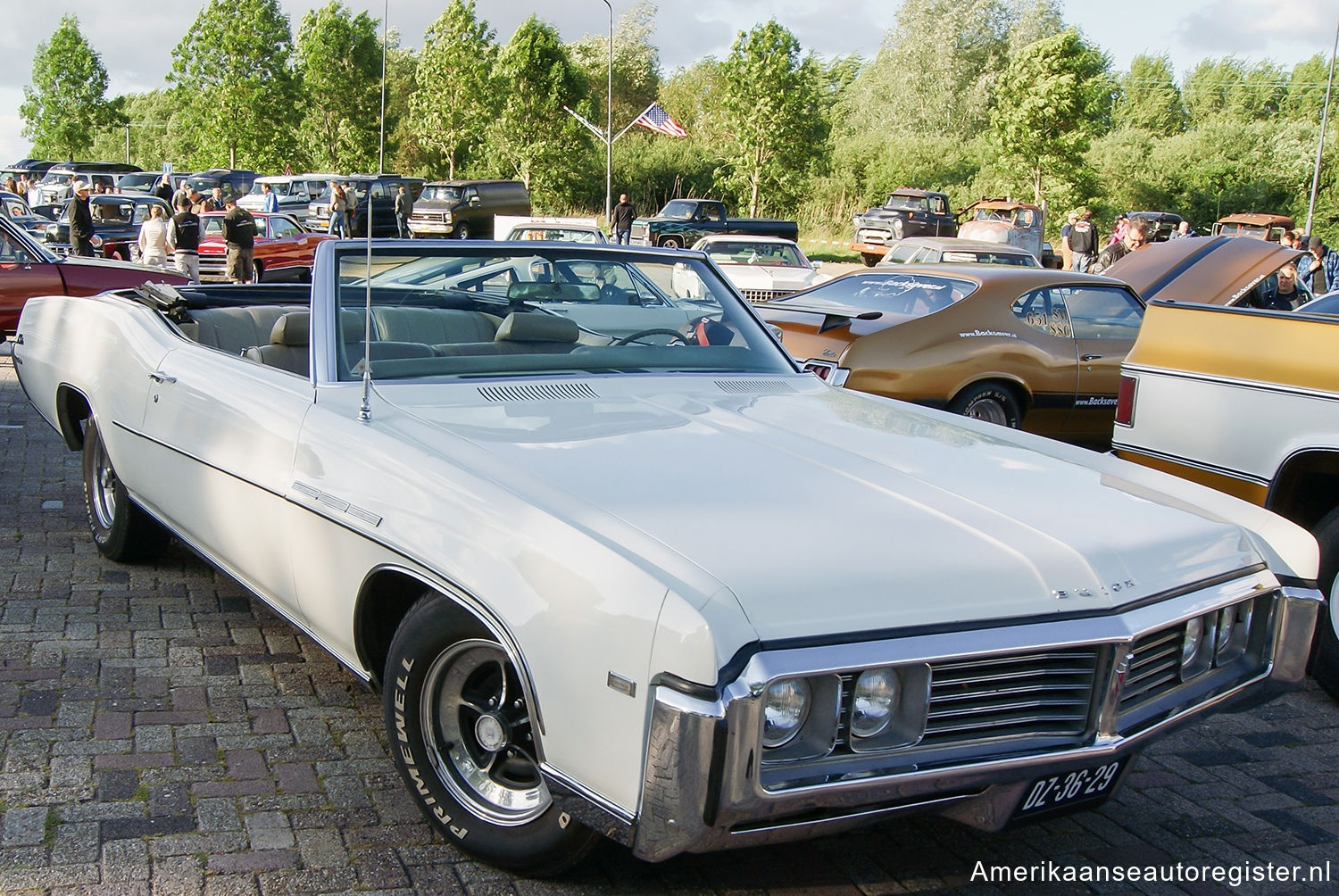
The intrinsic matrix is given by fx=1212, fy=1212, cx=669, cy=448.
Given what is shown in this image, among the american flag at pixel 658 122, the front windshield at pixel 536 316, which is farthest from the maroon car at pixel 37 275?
the american flag at pixel 658 122

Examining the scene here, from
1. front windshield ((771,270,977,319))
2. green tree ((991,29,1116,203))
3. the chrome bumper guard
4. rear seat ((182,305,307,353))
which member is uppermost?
green tree ((991,29,1116,203))

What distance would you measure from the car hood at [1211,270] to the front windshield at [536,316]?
3743 mm

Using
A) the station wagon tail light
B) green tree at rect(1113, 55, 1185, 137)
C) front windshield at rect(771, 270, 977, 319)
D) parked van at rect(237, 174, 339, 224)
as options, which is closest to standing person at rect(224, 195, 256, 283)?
front windshield at rect(771, 270, 977, 319)

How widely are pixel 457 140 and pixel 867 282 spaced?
41.9m

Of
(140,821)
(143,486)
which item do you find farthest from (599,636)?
(143,486)

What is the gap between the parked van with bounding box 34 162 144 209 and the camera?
1470 inches

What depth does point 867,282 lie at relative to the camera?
9344 mm

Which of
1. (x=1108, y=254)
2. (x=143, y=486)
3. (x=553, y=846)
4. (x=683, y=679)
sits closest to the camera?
(x=683, y=679)

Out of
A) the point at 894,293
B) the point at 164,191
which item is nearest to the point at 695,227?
the point at 164,191

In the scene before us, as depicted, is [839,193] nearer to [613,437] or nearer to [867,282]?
[867,282]

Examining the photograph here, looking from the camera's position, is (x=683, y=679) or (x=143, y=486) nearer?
(x=683, y=679)

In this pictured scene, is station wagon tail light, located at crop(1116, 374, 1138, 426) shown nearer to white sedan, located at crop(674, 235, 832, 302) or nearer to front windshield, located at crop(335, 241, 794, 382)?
front windshield, located at crop(335, 241, 794, 382)

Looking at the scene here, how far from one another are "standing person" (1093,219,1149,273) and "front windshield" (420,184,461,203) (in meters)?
20.2

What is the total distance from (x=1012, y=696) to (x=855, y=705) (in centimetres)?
37
